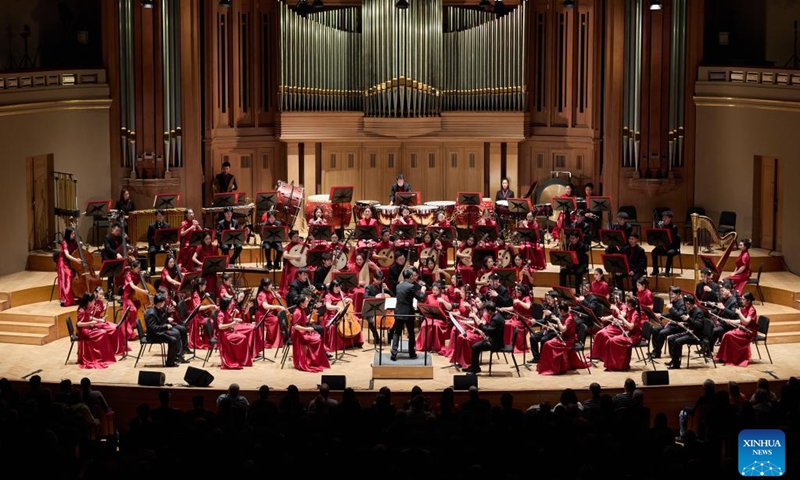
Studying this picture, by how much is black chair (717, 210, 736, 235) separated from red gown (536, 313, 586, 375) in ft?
16.4

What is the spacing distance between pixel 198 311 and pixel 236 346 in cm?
69

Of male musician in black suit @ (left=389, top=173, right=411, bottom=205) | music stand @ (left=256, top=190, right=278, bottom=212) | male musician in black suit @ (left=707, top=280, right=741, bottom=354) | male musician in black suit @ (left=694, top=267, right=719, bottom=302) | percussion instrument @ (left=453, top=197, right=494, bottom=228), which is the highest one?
male musician in black suit @ (left=389, top=173, right=411, bottom=205)

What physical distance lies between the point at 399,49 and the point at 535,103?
251cm

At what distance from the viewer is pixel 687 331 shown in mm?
15055

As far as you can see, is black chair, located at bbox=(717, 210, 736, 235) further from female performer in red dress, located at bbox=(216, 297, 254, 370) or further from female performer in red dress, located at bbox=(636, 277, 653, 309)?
female performer in red dress, located at bbox=(216, 297, 254, 370)

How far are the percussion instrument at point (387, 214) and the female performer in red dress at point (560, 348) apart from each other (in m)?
4.26

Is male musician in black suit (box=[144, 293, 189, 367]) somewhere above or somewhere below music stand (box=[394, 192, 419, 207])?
below

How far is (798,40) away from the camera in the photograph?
65.7ft

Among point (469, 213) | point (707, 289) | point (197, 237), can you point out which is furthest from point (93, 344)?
point (707, 289)

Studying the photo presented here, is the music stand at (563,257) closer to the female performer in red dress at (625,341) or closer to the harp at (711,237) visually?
the female performer in red dress at (625,341)

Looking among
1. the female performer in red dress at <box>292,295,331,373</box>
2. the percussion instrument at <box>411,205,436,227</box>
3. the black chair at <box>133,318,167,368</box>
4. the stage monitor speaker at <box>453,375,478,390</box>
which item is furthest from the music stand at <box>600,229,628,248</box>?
the black chair at <box>133,318,167,368</box>

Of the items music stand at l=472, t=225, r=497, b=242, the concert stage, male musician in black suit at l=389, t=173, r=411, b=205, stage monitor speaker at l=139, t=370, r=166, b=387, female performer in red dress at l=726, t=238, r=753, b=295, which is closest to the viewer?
the concert stage

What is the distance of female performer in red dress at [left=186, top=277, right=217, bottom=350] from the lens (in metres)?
15.6

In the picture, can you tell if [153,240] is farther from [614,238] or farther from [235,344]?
[614,238]
